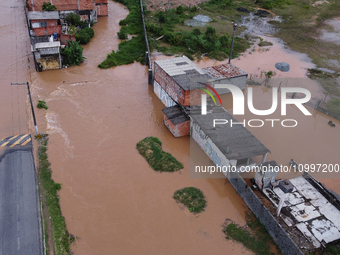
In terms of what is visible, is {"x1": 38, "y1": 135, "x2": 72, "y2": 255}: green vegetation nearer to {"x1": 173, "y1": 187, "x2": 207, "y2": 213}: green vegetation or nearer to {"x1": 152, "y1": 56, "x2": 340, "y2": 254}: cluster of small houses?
{"x1": 173, "y1": 187, "x2": 207, "y2": 213}: green vegetation

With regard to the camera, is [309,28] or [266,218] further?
[309,28]

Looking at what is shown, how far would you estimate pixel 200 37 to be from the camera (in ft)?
115

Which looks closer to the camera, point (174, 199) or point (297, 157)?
point (174, 199)

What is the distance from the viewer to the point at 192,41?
34.6 meters

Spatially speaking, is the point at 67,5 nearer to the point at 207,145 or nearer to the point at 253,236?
the point at 207,145

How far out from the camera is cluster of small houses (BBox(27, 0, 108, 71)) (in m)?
28.4

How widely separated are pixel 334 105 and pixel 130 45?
21833 millimetres

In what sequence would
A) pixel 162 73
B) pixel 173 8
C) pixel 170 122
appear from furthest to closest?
pixel 173 8 → pixel 162 73 → pixel 170 122

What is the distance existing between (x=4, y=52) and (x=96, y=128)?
18.0 m

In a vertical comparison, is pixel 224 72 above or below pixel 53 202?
above

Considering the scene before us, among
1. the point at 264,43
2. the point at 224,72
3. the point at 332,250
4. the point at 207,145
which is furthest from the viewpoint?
the point at 264,43

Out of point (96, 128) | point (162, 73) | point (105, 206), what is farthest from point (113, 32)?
point (105, 206)

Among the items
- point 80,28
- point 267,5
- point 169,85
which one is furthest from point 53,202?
point 267,5

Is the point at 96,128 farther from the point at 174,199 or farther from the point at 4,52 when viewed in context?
the point at 4,52
